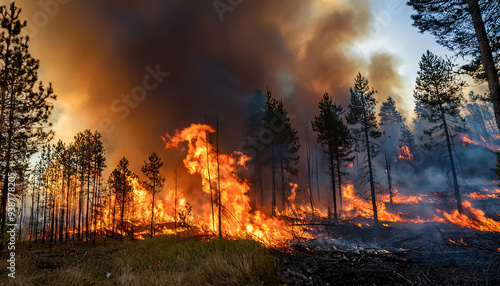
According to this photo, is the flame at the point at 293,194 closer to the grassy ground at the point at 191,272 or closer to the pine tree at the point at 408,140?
the pine tree at the point at 408,140

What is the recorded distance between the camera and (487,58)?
7.92m

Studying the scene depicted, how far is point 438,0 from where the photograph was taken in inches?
380

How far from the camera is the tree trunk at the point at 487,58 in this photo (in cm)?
766

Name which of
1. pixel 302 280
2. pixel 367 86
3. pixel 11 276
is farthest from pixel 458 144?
pixel 11 276

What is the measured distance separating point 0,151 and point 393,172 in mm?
69735

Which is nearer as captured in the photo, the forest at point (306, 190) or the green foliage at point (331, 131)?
the forest at point (306, 190)

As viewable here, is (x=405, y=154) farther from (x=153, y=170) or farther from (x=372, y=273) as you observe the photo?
(x=372, y=273)

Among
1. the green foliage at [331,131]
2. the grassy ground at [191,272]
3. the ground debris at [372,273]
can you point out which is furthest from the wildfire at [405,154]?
the grassy ground at [191,272]

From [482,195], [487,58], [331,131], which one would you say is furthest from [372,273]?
[482,195]

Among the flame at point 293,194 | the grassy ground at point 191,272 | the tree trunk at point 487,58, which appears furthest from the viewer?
the flame at point 293,194

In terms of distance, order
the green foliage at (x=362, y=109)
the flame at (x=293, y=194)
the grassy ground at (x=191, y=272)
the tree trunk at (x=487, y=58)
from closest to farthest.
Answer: the grassy ground at (x=191, y=272) < the tree trunk at (x=487, y=58) < the green foliage at (x=362, y=109) < the flame at (x=293, y=194)

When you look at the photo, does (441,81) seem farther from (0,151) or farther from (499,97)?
(0,151)

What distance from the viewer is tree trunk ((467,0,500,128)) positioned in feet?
25.1

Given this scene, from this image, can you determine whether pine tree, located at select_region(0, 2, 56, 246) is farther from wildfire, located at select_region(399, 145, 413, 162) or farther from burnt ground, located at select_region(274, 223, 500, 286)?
wildfire, located at select_region(399, 145, 413, 162)
